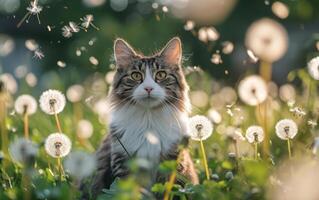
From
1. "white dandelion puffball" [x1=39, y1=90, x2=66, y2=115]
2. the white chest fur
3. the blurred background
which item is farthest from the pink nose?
the blurred background

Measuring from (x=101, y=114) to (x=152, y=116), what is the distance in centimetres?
235

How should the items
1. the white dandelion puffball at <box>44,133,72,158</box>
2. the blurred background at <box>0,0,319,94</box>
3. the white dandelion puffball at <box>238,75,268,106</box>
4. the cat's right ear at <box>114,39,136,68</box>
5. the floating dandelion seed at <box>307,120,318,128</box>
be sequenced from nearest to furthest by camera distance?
the white dandelion puffball at <box>44,133,72,158</box> → the floating dandelion seed at <box>307,120,318,128</box> → the white dandelion puffball at <box>238,75,268,106</box> → the cat's right ear at <box>114,39,136,68</box> → the blurred background at <box>0,0,319,94</box>

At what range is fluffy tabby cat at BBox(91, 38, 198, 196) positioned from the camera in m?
4.66

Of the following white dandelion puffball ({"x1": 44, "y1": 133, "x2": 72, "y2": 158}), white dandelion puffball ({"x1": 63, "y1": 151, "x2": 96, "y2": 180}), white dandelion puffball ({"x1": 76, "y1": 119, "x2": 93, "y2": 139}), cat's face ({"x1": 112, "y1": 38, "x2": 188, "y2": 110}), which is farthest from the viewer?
white dandelion puffball ({"x1": 76, "y1": 119, "x2": 93, "y2": 139})

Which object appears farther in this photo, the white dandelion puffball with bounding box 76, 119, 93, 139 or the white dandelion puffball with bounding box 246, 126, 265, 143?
the white dandelion puffball with bounding box 76, 119, 93, 139

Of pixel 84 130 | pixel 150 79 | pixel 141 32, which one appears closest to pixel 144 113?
pixel 150 79

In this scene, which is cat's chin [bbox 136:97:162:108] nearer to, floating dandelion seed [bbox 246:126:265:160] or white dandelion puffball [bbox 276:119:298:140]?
floating dandelion seed [bbox 246:126:265:160]

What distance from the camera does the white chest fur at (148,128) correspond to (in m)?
4.69

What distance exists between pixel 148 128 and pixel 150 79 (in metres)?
0.30

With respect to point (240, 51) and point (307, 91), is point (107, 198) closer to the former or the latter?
point (307, 91)

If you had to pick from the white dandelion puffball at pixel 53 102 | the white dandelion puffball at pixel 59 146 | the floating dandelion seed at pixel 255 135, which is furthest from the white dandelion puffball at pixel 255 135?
the white dandelion puffball at pixel 53 102

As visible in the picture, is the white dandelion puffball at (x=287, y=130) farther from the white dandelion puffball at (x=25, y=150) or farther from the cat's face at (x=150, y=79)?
the white dandelion puffball at (x=25, y=150)

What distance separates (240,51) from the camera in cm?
1349

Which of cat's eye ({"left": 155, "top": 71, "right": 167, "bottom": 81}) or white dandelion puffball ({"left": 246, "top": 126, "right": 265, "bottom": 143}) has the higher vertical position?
cat's eye ({"left": 155, "top": 71, "right": 167, "bottom": 81})
